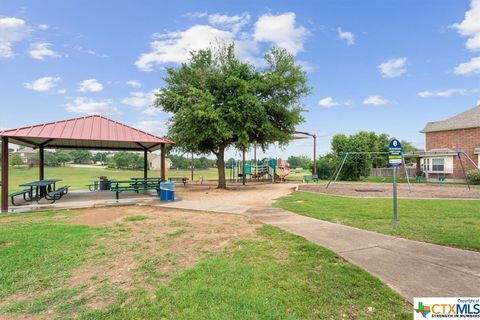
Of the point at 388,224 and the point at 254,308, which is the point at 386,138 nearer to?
the point at 388,224

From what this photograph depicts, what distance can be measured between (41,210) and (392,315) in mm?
11704

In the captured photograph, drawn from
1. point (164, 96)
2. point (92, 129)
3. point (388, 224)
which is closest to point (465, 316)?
point (388, 224)

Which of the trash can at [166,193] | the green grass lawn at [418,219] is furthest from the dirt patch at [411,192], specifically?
the trash can at [166,193]

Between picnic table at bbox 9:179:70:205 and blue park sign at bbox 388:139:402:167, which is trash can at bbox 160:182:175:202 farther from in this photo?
blue park sign at bbox 388:139:402:167

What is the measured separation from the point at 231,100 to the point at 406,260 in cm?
1369

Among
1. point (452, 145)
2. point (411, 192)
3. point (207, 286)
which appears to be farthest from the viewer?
point (452, 145)

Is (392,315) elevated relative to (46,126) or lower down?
lower down

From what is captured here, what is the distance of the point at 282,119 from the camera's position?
738 inches

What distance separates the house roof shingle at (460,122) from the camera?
26.3 m

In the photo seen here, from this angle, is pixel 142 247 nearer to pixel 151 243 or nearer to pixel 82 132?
pixel 151 243

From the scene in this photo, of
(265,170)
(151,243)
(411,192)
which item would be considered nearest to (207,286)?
(151,243)

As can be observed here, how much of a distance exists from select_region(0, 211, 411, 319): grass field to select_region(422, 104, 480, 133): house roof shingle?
29123mm

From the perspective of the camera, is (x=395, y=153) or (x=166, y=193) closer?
(x=395, y=153)

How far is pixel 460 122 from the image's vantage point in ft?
90.1
